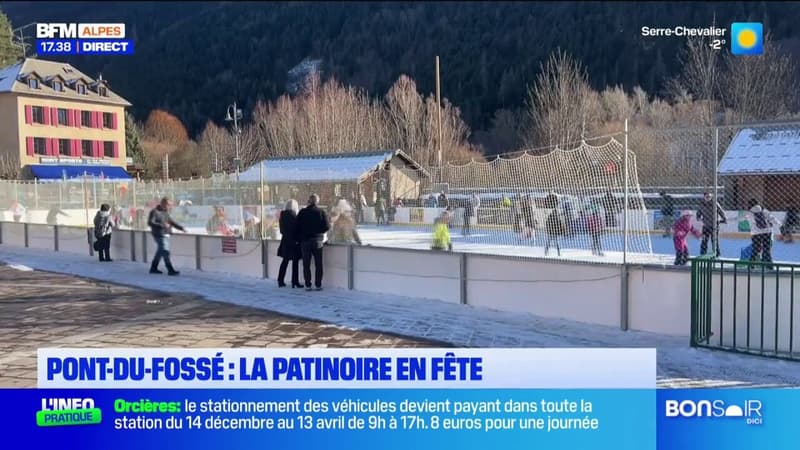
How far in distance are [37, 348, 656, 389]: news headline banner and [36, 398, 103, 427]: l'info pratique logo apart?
14.7 inches

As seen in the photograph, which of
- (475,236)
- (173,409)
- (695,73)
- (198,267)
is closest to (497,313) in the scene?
(475,236)

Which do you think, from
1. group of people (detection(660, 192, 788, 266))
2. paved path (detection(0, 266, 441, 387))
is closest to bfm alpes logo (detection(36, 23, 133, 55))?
paved path (detection(0, 266, 441, 387))

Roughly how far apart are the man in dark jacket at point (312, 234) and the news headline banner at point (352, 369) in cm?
577

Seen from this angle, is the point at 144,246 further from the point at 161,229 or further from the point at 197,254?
the point at 161,229

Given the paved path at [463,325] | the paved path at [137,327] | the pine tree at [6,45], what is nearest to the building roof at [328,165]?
the paved path at [463,325]

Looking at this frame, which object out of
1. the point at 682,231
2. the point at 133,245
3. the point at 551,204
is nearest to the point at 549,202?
the point at 551,204

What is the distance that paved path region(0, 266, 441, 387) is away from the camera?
24.0 ft

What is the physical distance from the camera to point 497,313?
347 inches

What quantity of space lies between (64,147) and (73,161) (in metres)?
1.27

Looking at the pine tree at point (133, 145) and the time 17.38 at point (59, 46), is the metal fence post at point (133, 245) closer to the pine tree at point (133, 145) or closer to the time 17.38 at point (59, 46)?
the time 17.38 at point (59, 46)

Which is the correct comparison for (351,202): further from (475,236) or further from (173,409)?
(173,409)

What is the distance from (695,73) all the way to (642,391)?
3620cm

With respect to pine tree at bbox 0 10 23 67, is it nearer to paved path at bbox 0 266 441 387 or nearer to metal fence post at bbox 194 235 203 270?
metal fence post at bbox 194 235 203 270

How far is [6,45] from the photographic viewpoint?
6962 cm
